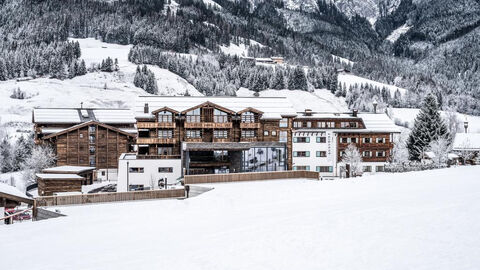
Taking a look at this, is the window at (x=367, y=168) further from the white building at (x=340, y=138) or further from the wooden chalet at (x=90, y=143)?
the wooden chalet at (x=90, y=143)

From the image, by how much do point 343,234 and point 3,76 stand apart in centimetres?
16195

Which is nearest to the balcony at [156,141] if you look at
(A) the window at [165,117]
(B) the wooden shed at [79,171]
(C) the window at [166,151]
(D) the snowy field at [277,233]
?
(C) the window at [166,151]

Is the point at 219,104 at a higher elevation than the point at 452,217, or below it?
higher

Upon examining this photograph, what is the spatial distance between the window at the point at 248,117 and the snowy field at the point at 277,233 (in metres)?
27.8

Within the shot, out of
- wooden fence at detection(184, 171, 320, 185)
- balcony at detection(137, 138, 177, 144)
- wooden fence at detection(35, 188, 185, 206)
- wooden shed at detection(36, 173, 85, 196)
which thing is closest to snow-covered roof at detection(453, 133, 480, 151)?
wooden fence at detection(184, 171, 320, 185)

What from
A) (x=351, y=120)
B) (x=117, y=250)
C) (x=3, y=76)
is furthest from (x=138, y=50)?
(x=117, y=250)

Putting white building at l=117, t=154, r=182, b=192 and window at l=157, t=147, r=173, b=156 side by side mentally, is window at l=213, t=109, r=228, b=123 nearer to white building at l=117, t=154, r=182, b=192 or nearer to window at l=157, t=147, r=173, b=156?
window at l=157, t=147, r=173, b=156

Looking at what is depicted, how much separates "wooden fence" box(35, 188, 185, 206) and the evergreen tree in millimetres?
44601

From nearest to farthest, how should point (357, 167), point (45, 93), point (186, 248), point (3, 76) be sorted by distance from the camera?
point (186, 248), point (357, 167), point (45, 93), point (3, 76)

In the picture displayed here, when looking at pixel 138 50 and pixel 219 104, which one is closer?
pixel 219 104

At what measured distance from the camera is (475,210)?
21.5 m

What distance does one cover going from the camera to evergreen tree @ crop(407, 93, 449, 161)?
70.8m

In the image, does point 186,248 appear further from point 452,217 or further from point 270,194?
point 270,194

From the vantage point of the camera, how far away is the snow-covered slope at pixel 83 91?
127188 millimetres
